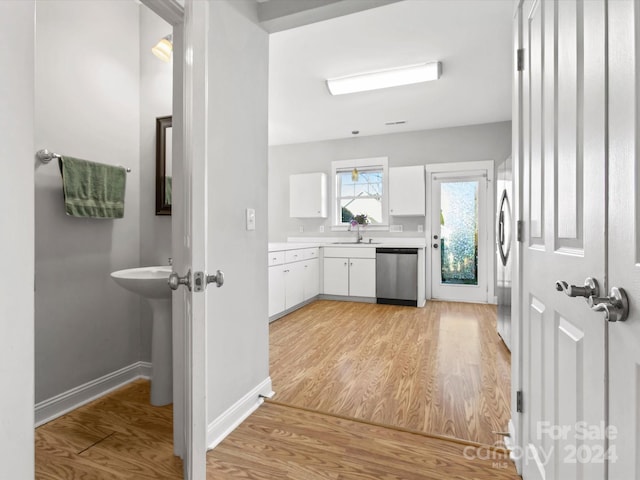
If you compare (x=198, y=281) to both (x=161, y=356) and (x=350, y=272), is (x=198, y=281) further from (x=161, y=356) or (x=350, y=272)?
(x=350, y=272)

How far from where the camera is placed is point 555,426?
3.38 feet

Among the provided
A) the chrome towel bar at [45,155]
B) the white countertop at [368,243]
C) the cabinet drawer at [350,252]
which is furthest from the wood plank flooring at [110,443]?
the cabinet drawer at [350,252]

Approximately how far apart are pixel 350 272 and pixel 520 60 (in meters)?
3.89

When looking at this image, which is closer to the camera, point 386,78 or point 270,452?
point 270,452

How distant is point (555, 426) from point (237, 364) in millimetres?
1458

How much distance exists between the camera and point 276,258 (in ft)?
12.9

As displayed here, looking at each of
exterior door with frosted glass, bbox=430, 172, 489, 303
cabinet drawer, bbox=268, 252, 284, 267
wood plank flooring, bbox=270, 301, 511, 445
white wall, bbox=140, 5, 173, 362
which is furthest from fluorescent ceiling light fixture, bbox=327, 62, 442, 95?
wood plank flooring, bbox=270, 301, 511, 445

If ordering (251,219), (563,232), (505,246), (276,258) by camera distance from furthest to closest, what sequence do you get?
(276,258) → (505,246) → (251,219) → (563,232)

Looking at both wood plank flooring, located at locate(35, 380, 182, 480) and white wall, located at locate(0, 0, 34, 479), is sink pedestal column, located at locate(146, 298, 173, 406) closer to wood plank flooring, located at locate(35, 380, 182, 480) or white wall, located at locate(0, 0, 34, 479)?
wood plank flooring, located at locate(35, 380, 182, 480)

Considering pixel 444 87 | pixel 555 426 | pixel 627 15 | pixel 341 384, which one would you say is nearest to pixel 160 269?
pixel 341 384

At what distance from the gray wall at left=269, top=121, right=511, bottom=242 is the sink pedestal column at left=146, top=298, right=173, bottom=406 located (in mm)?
3949

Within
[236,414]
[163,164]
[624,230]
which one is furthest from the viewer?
[163,164]

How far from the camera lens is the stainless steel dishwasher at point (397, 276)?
478 centimetres

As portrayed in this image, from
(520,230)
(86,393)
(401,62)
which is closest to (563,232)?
(520,230)
